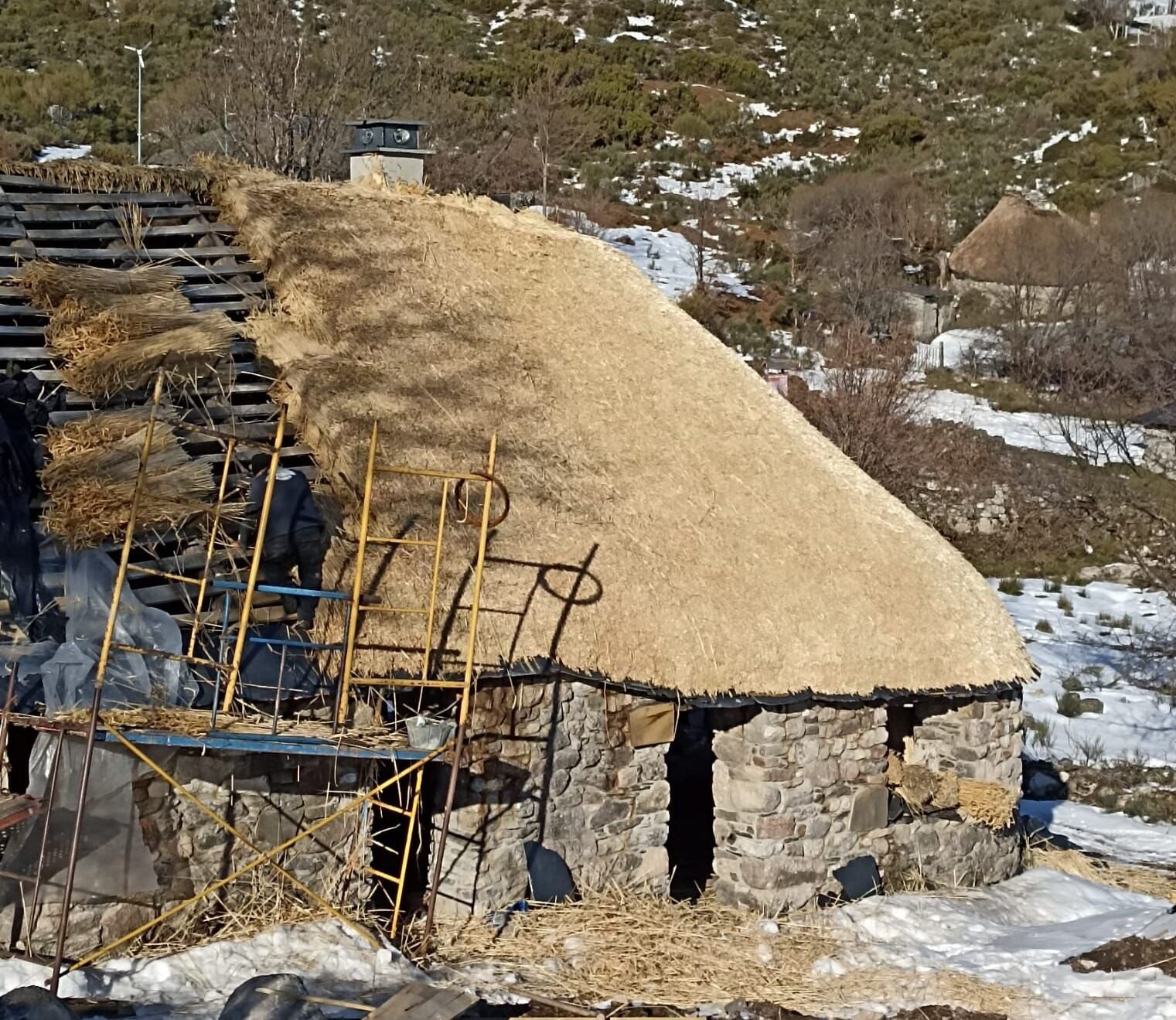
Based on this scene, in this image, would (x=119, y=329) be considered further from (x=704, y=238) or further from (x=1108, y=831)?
(x=704, y=238)

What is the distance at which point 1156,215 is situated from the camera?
3725 centimetres

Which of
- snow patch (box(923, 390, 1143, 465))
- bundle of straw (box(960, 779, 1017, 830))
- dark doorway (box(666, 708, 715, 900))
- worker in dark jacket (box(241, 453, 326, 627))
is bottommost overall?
dark doorway (box(666, 708, 715, 900))

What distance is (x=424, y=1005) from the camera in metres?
7.19

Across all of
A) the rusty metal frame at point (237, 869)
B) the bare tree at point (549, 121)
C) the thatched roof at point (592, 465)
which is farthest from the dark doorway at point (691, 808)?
the bare tree at point (549, 121)

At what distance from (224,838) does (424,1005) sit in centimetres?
208

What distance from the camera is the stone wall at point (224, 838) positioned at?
810 centimetres

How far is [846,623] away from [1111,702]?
27.6 ft

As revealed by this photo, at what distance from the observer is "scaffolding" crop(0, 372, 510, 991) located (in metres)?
7.61

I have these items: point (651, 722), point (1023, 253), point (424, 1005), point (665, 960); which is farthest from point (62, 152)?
point (424, 1005)

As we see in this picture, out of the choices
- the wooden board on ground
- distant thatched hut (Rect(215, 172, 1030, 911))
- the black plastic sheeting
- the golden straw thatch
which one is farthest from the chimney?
the wooden board on ground

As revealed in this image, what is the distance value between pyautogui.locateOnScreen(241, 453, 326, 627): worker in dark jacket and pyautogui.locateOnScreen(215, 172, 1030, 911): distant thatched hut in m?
0.15

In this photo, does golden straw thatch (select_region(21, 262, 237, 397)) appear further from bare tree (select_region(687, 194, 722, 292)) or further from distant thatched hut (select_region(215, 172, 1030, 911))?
bare tree (select_region(687, 194, 722, 292))

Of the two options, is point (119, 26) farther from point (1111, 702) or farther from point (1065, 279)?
point (1111, 702)

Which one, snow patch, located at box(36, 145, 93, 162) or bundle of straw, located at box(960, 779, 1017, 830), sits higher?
snow patch, located at box(36, 145, 93, 162)
